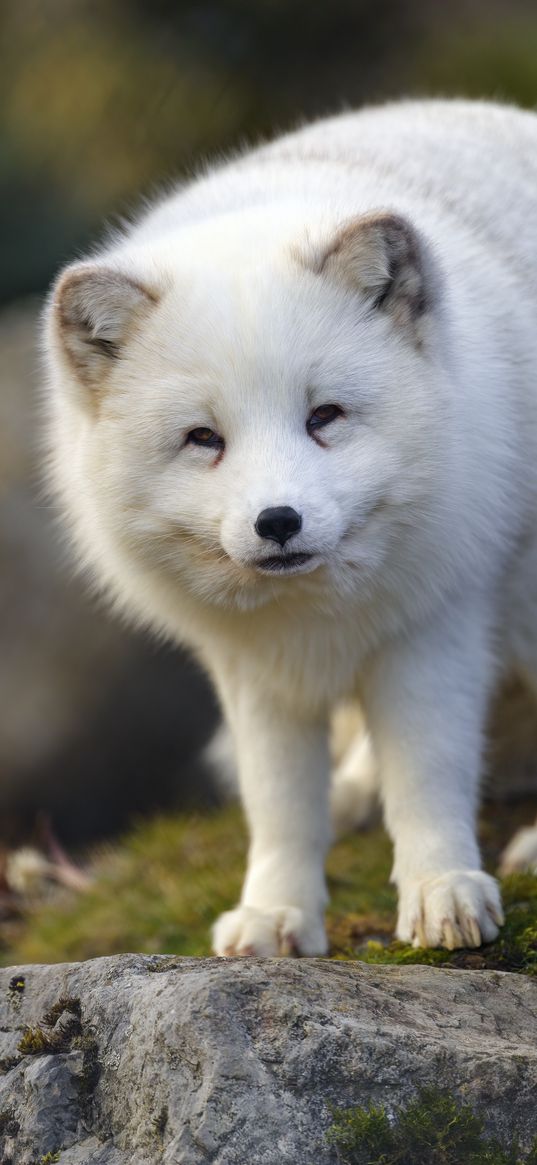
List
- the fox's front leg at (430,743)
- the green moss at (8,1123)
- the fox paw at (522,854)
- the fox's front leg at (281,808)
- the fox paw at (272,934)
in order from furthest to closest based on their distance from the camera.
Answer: the fox paw at (522,854) < the fox's front leg at (281,808) < the fox paw at (272,934) < the fox's front leg at (430,743) < the green moss at (8,1123)

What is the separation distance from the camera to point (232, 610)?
12.1 feet

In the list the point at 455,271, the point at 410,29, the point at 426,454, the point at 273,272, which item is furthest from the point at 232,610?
the point at 410,29

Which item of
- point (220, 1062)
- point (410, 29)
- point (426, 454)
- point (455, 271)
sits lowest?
point (220, 1062)

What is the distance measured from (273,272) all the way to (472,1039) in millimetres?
1859

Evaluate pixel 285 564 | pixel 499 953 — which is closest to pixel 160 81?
pixel 285 564

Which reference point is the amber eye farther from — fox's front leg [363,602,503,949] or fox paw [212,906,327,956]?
fox paw [212,906,327,956]

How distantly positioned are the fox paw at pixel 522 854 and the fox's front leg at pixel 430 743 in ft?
3.83

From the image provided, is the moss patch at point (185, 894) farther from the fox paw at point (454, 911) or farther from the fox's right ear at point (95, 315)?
the fox's right ear at point (95, 315)

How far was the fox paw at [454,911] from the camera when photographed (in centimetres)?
356

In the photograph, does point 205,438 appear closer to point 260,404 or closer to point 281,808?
point 260,404

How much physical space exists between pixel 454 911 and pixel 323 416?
133 centimetres

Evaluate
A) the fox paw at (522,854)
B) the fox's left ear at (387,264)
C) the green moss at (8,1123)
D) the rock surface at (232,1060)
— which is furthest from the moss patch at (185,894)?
the fox's left ear at (387,264)

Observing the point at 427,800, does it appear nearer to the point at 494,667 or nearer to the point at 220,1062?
the point at 494,667

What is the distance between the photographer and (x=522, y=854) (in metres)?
4.99
